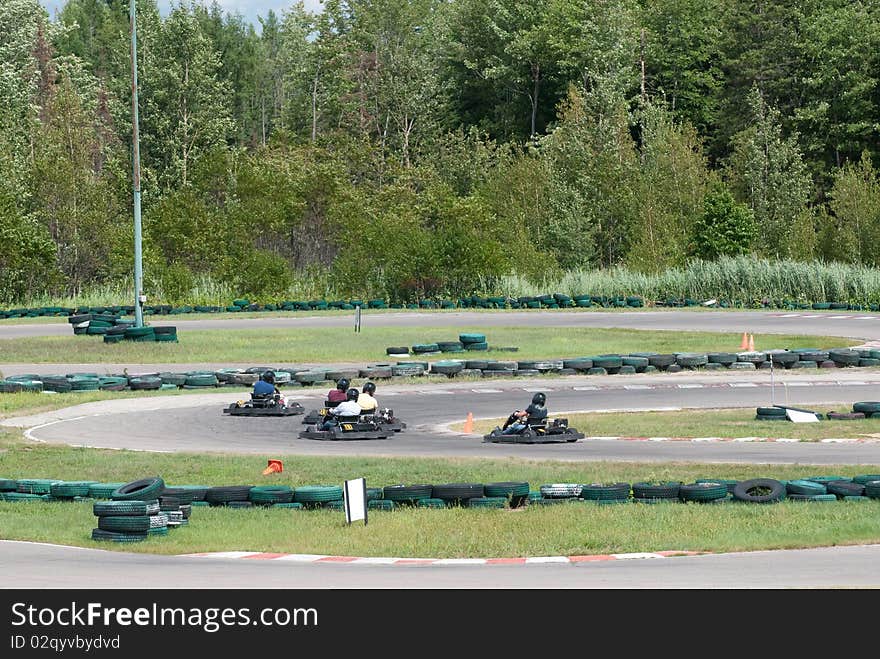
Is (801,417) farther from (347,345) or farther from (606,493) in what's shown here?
(347,345)

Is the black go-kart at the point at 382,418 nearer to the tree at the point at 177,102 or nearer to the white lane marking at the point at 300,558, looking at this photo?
the white lane marking at the point at 300,558

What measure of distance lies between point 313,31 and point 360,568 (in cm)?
10752

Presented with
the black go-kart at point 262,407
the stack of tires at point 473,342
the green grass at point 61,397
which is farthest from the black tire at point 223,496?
the stack of tires at point 473,342

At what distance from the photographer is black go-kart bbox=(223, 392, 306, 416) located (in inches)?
1064

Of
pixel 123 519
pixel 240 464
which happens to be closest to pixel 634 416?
pixel 240 464

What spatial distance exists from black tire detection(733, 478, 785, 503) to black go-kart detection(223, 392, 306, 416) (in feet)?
40.0

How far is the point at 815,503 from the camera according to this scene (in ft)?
54.3

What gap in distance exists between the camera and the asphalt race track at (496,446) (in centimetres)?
1253

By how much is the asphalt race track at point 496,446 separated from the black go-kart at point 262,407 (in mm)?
274

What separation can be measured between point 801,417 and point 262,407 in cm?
1069

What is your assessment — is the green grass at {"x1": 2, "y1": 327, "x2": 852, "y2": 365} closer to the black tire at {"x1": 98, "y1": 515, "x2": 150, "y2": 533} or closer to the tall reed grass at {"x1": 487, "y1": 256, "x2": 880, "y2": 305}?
the tall reed grass at {"x1": 487, "y1": 256, "x2": 880, "y2": 305}

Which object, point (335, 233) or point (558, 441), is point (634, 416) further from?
point (335, 233)

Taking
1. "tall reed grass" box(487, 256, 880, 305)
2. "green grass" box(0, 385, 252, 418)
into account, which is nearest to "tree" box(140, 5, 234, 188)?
"tall reed grass" box(487, 256, 880, 305)

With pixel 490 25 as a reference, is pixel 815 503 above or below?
below
